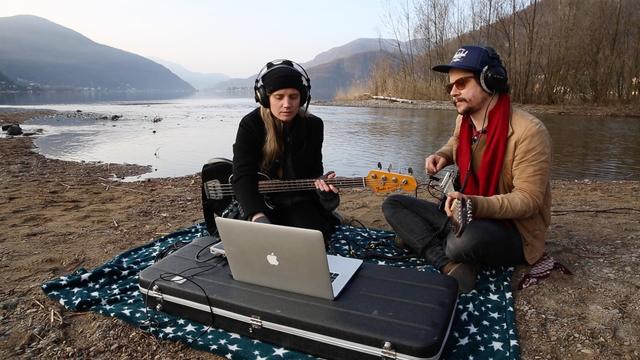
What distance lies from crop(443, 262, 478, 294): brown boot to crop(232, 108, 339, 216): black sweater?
1124 millimetres

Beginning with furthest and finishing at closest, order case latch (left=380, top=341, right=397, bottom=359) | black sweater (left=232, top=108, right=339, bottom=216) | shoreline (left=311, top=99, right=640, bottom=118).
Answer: shoreline (left=311, top=99, right=640, bottom=118) → black sweater (left=232, top=108, right=339, bottom=216) → case latch (left=380, top=341, right=397, bottom=359)

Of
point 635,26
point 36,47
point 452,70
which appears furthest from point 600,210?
point 36,47

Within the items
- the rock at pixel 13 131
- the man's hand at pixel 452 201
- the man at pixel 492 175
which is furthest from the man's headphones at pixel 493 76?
the rock at pixel 13 131

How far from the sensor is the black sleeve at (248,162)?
10.6ft

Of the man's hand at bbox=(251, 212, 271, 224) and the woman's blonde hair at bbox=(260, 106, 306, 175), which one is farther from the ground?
the woman's blonde hair at bbox=(260, 106, 306, 175)

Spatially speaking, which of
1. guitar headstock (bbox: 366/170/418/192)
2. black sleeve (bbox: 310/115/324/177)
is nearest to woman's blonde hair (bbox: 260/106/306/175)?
black sleeve (bbox: 310/115/324/177)

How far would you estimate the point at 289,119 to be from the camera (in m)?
3.36

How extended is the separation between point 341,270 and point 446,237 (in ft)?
3.66

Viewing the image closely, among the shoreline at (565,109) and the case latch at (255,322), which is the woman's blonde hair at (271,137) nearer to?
the case latch at (255,322)

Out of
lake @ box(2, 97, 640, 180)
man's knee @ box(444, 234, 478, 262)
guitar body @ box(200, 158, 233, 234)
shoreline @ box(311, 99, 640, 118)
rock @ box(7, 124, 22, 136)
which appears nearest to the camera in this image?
man's knee @ box(444, 234, 478, 262)

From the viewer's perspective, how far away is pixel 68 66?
14450 centimetres

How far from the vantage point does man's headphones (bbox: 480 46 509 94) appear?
2.59m

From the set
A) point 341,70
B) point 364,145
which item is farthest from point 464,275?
point 341,70

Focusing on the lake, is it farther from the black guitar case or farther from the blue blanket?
the black guitar case
